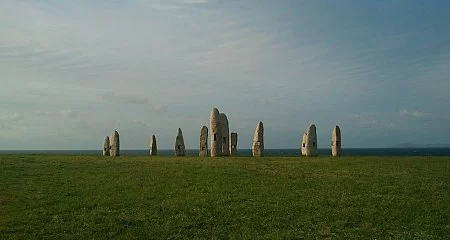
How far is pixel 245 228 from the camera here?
56.2ft

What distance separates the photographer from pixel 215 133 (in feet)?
171

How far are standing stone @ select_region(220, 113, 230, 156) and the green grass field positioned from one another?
22.9 meters

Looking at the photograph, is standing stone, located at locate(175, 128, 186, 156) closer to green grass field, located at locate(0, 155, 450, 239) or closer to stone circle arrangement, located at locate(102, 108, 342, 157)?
stone circle arrangement, located at locate(102, 108, 342, 157)

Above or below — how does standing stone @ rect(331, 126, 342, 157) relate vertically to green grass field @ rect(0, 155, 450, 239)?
above

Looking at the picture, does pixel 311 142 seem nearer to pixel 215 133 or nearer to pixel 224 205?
pixel 215 133

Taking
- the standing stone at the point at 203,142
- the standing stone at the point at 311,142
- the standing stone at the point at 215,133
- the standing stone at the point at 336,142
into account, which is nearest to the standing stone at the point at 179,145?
the standing stone at the point at 203,142

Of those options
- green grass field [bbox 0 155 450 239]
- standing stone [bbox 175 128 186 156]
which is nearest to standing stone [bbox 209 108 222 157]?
standing stone [bbox 175 128 186 156]

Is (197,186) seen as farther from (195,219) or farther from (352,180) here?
(352,180)

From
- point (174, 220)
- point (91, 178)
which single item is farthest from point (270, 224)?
point (91, 178)

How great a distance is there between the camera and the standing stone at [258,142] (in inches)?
2067

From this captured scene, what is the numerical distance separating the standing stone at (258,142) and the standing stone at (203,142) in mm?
5436

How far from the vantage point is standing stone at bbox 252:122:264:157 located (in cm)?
5250

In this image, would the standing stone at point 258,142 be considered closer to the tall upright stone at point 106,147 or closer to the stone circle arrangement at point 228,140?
the stone circle arrangement at point 228,140

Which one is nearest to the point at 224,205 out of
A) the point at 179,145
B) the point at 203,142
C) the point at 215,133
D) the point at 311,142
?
the point at 215,133
